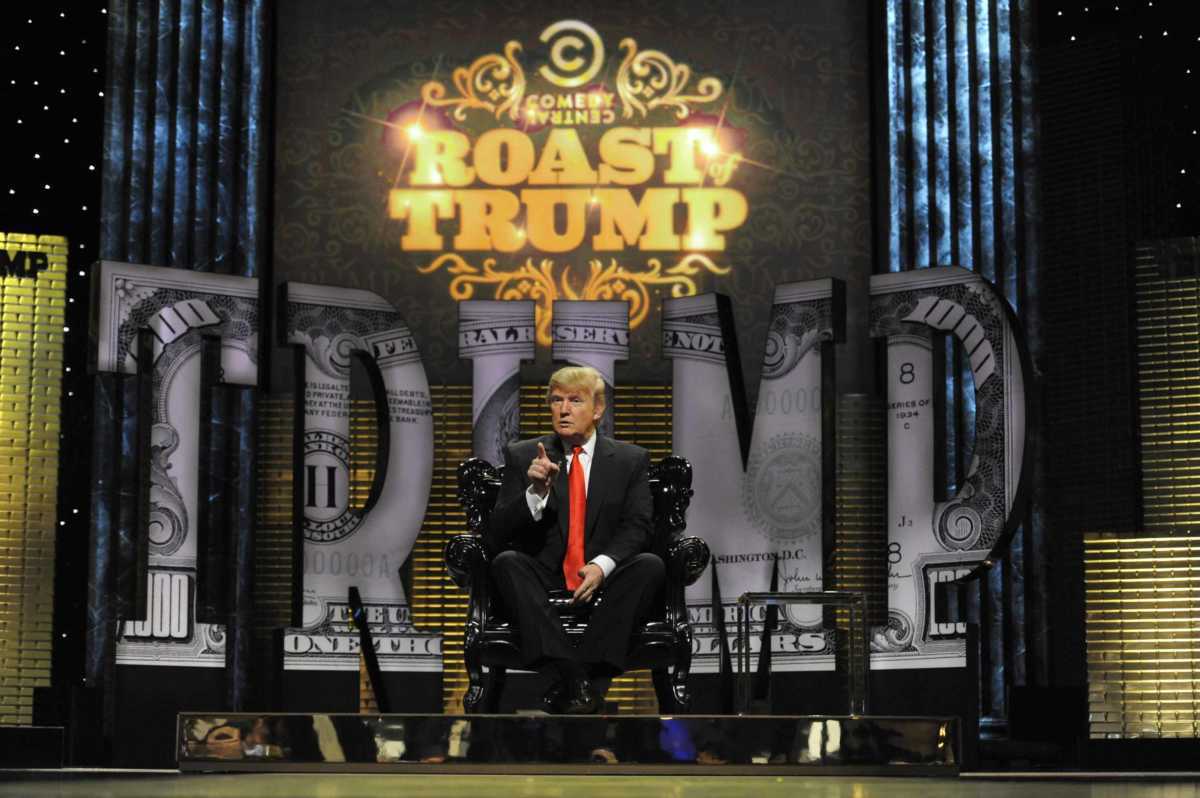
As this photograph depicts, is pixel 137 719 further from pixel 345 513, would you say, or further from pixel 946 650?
pixel 946 650

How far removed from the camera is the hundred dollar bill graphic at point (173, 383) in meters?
6.77

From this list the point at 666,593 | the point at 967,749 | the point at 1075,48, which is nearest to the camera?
the point at 666,593

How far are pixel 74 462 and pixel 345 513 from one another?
1.32m

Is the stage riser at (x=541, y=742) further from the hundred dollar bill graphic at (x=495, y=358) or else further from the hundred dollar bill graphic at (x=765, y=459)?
the hundred dollar bill graphic at (x=495, y=358)

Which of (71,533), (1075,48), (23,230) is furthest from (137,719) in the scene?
(1075,48)

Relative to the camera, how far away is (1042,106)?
7.78 metres

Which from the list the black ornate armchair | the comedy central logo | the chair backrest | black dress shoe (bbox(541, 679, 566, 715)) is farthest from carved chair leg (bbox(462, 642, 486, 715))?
the comedy central logo

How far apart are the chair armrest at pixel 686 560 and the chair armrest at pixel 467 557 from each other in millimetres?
573

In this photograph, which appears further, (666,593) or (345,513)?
(345,513)

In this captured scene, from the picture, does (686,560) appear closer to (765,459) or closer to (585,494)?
(585,494)

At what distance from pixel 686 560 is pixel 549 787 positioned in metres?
1.52

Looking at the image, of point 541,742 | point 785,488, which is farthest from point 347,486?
point 541,742

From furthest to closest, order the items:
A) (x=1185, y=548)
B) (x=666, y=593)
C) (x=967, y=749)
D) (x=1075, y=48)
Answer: (x=1075, y=48), (x=1185, y=548), (x=967, y=749), (x=666, y=593)

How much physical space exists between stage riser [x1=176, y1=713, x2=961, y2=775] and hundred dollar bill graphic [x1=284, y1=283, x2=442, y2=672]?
6.92 ft
